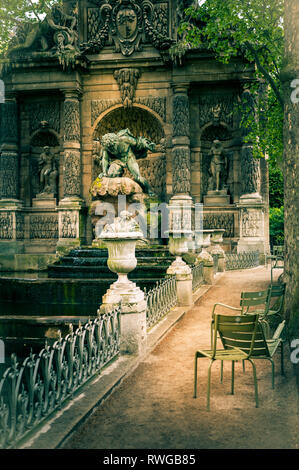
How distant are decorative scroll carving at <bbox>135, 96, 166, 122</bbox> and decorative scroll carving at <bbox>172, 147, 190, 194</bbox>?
81.0 inches

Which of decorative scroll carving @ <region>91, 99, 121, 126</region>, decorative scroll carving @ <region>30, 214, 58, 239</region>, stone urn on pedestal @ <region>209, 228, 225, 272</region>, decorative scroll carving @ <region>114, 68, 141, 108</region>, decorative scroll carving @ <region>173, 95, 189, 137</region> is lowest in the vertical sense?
stone urn on pedestal @ <region>209, 228, 225, 272</region>

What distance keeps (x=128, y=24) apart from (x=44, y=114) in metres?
5.66

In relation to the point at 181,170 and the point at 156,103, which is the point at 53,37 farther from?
the point at 181,170

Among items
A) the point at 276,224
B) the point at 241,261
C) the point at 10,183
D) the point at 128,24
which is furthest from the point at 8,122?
the point at 276,224

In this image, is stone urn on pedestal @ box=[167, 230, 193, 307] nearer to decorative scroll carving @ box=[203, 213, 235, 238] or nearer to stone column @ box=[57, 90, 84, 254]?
decorative scroll carving @ box=[203, 213, 235, 238]

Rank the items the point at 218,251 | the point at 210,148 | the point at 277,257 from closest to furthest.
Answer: the point at 277,257 → the point at 218,251 → the point at 210,148

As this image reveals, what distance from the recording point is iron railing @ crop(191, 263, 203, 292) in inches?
473

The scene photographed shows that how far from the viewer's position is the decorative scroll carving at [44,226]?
22.2m

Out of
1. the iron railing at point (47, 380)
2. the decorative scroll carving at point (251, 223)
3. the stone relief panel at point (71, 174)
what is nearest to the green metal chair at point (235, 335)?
the iron railing at point (47, 380)

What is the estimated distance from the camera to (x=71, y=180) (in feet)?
70.2

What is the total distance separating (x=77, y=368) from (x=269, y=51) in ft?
36.9

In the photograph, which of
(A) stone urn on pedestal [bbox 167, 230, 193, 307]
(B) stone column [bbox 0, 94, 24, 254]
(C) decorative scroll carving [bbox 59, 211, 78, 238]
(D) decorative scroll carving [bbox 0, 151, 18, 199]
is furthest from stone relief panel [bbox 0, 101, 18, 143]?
(A) stone urn on pedestal [bbox 167, 230, 193, 307]

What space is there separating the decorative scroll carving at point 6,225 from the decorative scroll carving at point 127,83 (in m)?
7.37
